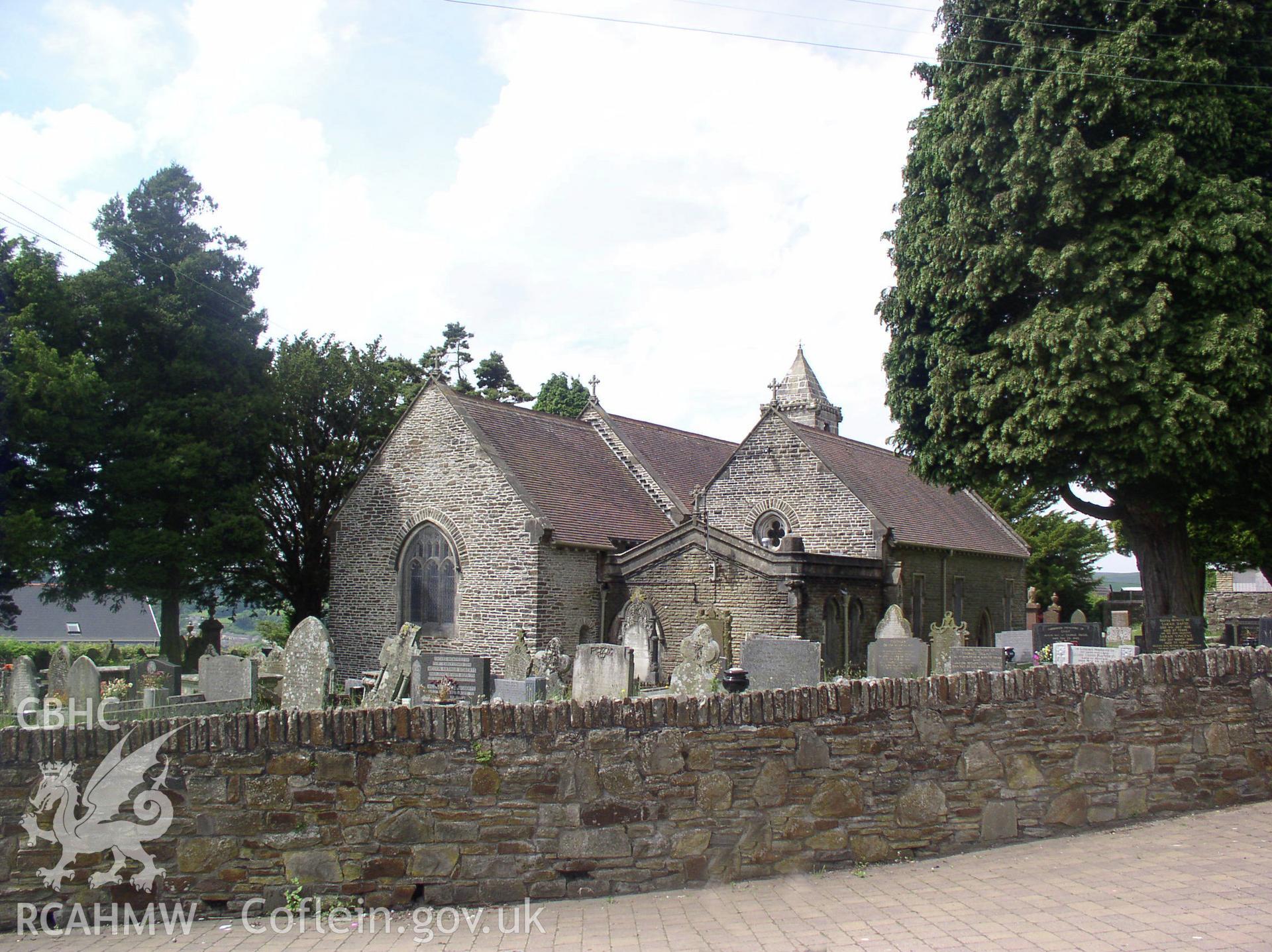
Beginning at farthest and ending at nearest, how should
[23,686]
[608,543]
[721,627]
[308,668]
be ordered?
[608,543] < [721,627] < [23,686] < [308,668]

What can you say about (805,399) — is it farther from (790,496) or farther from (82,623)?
(82,623)

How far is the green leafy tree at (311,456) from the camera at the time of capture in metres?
36.2

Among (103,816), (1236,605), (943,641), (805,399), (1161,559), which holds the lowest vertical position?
(103,816)

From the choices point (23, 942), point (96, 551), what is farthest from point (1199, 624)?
point (96, 551)

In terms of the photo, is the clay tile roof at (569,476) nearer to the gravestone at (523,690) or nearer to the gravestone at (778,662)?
the gravestone at (523,690)

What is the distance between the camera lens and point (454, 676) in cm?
1616

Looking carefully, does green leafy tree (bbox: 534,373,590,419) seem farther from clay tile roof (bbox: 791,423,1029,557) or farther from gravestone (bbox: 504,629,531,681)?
gravestone (bbox: 504,629,531,681)

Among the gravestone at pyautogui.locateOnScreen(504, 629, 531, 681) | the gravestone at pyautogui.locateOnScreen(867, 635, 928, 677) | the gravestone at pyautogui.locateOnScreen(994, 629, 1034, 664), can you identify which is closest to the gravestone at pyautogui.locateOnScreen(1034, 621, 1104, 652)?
the gravestone at pyautogui.locateOnScreen(994, 629, 1034, 664)

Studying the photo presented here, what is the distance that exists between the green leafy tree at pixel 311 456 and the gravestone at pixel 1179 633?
26.9m

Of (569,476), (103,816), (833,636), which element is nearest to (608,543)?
(569,476)

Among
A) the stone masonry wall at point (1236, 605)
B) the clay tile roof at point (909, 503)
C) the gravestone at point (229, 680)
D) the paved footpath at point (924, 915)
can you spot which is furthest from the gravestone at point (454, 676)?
the stone masonry wall at point (1236, 605)

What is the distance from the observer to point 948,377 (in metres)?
20.3

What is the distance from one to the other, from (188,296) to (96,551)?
8506mm

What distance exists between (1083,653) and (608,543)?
1300cm
